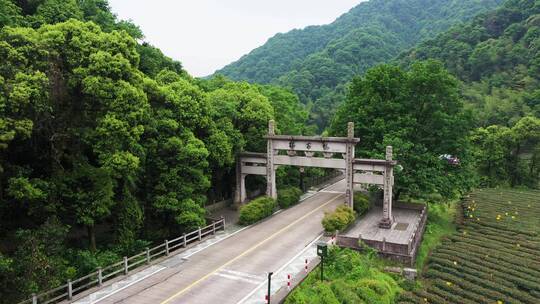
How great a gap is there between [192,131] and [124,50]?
7.43 m

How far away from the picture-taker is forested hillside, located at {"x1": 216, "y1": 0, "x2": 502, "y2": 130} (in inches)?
4011

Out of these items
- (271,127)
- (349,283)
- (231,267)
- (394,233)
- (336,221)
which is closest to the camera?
(349,283)

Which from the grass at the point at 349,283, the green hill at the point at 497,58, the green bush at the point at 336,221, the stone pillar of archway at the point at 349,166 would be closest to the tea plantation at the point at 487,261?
the grass at the point at 349,283

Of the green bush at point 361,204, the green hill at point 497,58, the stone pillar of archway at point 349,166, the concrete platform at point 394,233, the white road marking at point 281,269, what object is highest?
the green hill at point 497,58

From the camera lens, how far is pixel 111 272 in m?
20.2

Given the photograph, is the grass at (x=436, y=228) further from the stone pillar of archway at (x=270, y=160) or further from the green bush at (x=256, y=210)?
the stone pillar of archway at (x=270, y=160)

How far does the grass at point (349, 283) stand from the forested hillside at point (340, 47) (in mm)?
70826

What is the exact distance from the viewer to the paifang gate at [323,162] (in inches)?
1133

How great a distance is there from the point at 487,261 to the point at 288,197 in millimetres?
13961

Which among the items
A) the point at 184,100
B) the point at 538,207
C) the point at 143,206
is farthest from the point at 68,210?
the point at 538,207

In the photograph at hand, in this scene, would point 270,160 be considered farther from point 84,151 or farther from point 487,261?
point 487,261

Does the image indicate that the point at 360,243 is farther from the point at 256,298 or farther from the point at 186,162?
the point at 186,162

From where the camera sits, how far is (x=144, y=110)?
20.6 m

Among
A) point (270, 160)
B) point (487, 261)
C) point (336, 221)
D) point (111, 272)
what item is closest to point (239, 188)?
point (270, 160)
